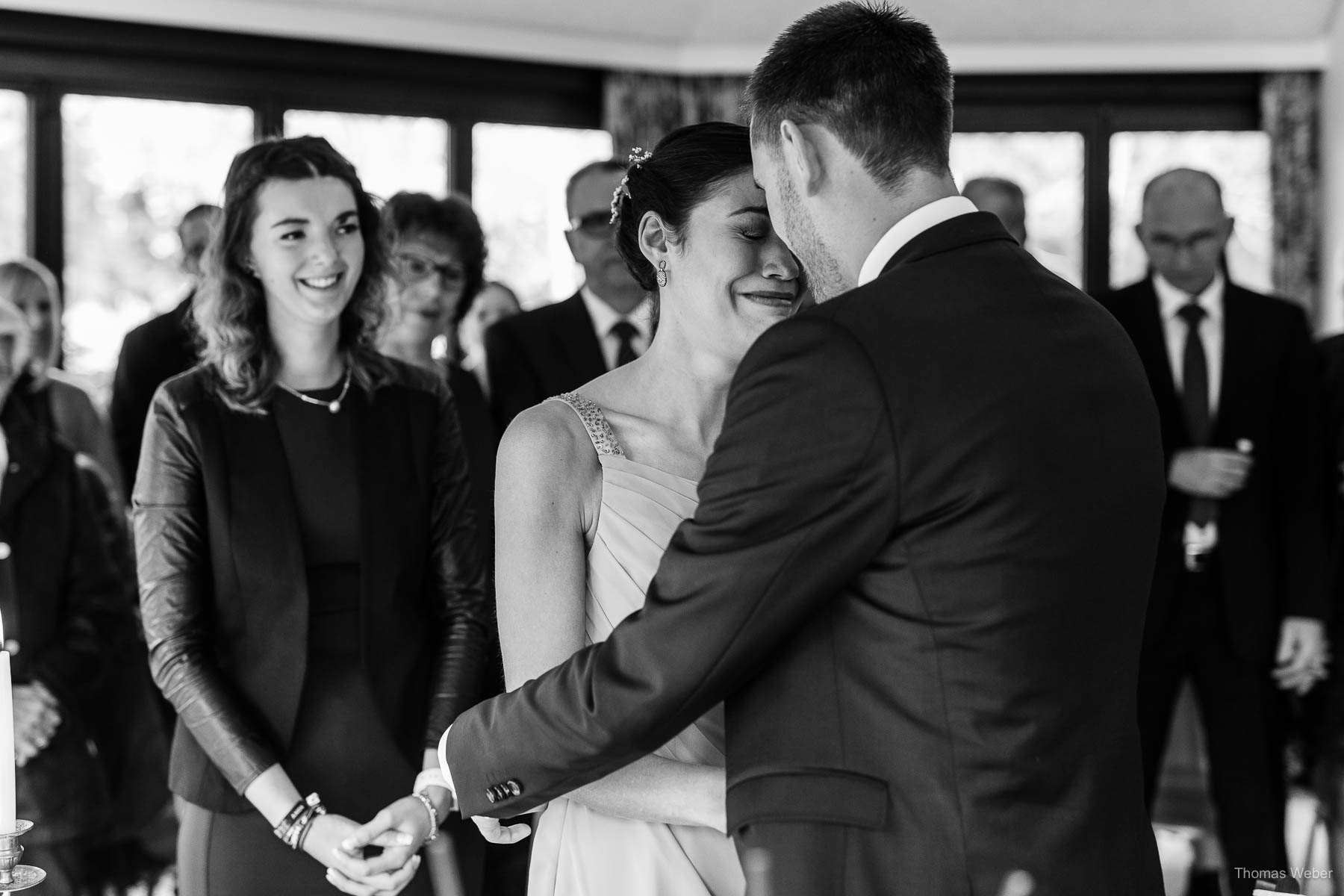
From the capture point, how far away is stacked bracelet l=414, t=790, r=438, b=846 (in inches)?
98.7

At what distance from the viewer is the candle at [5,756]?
55.4 inches

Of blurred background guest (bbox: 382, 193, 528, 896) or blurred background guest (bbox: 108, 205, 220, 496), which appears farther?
blurred background guest (bbox: 108, 205, 220, 496)

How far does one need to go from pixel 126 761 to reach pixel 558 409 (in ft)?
8.89

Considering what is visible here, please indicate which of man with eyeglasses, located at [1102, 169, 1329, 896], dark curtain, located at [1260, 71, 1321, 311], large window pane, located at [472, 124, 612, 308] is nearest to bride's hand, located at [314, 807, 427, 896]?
man with eyeglasses, located at [1102, 169, 1329, 896]

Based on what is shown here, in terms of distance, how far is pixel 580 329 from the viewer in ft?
13.5

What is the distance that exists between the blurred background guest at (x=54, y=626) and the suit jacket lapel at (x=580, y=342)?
129 cm

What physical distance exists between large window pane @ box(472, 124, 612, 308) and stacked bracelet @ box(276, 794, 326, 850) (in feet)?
25.1

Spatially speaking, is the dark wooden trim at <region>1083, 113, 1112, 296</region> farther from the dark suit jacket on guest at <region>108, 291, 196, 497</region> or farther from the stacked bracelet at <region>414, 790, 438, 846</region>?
the stacked bracelet at <region>414, 790, 438, 846</region>

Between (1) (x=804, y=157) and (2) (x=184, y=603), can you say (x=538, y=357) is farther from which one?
(1) (x=804, y=157)

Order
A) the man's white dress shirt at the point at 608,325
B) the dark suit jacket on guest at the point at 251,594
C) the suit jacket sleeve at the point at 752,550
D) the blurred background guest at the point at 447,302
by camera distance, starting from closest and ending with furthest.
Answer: the suit jacket sleeve at the point at 752,550
the dark suit jacket on guest at the point at 251,594
the blurred background guest at the point at 447,302
the man's white dress shirt at the point at 608,325

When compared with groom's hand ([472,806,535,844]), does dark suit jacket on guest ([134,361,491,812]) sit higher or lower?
higher

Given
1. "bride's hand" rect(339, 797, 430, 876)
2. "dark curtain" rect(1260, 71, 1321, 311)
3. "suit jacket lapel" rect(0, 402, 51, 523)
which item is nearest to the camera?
"bride's hand" rect(339, 797, 430, 876)

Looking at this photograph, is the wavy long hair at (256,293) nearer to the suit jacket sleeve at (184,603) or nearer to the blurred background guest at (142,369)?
the suit jacket sleeve at (184,603)

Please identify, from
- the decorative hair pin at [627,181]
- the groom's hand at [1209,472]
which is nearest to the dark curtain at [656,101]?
the groom's hand at [1209,472]
